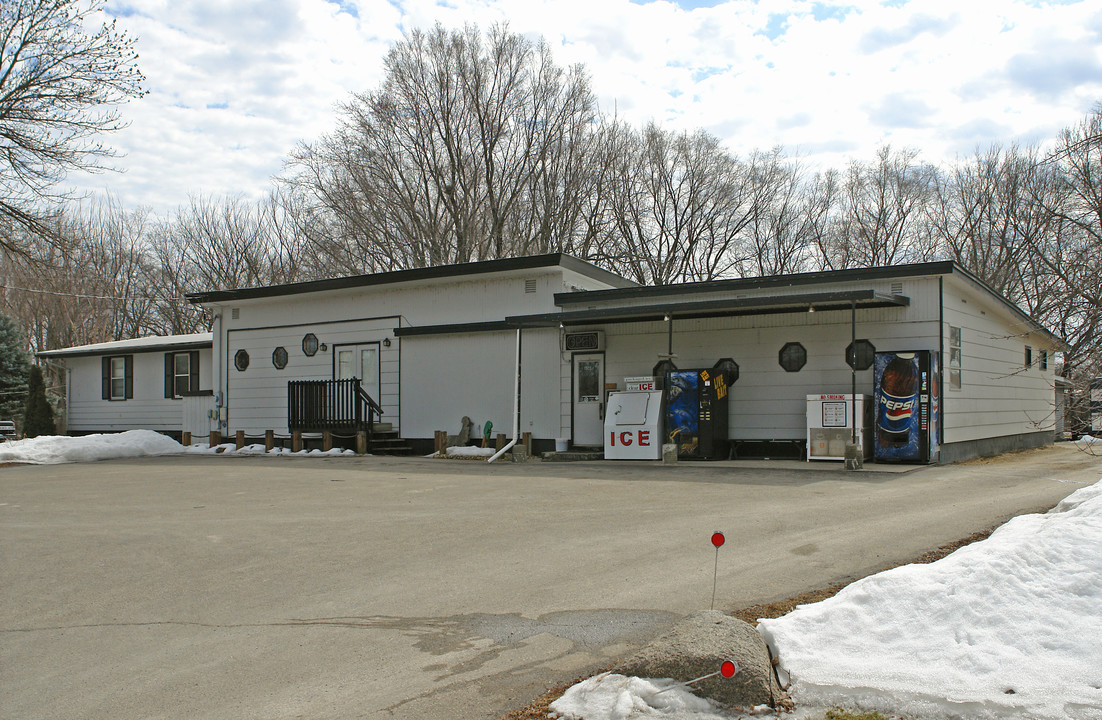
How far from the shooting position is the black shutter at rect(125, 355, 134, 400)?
91.9 ft


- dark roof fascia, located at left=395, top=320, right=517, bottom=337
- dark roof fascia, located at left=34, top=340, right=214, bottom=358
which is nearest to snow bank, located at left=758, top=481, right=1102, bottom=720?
dark roof fascia, located at left=395, top=320, right=517, bottom=337

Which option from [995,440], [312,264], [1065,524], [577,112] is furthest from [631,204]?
[1065,524]

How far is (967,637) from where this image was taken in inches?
168

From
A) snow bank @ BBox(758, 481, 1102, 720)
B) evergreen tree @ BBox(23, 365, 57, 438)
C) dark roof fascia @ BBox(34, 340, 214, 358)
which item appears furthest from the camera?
evergreen tree @ BBox(23, 365, 57, 438)

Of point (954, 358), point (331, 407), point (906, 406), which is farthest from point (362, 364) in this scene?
point (954, 358)

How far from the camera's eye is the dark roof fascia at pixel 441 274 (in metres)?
19.3

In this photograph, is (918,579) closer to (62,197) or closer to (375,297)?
(375,297)

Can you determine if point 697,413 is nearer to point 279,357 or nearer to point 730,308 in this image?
point 730,308

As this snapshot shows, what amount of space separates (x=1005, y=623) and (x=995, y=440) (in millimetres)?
17072

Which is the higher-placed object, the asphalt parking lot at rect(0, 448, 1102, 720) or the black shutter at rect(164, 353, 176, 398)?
the black shutter at rect(164, 353, 176, 398)

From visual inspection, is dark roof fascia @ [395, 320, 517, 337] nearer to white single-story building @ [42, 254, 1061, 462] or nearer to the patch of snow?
white single-story building @ [42, 254, 1061, 462]

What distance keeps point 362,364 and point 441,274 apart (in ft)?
11.9

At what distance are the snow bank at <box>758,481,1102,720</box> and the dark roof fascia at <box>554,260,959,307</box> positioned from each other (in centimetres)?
1083

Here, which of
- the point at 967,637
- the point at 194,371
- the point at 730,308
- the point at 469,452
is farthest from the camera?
the point at 194,371
